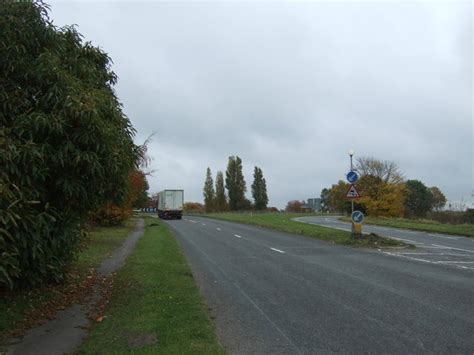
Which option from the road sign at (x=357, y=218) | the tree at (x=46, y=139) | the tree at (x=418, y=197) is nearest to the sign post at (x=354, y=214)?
the road sign at (x=357, y=218)

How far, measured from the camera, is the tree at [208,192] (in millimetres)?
106062

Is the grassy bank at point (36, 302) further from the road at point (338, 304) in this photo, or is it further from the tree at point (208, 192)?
the tree at point (208, 192)

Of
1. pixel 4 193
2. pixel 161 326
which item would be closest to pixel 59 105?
pixel 4 193

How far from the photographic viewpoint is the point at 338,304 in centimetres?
944

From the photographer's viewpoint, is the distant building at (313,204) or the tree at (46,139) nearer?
the tree at (46,139)

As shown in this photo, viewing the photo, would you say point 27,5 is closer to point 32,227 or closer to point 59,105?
point 59,105

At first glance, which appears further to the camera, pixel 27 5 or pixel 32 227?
pixel 27 5

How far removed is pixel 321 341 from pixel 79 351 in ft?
10.2

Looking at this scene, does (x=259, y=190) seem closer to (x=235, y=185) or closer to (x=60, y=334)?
(x=235, y=185)

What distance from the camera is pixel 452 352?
6.36 m

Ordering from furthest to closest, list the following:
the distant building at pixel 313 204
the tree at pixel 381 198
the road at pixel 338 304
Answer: the distant building at pixel 313 204, the tree at pixel 381 198, the road at pixel 338 304

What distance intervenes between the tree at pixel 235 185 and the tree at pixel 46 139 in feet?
313

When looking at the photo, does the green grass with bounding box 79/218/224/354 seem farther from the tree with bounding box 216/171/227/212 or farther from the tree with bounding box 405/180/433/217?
the tree with bounding box 405/180/433/217

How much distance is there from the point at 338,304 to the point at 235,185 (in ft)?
314
